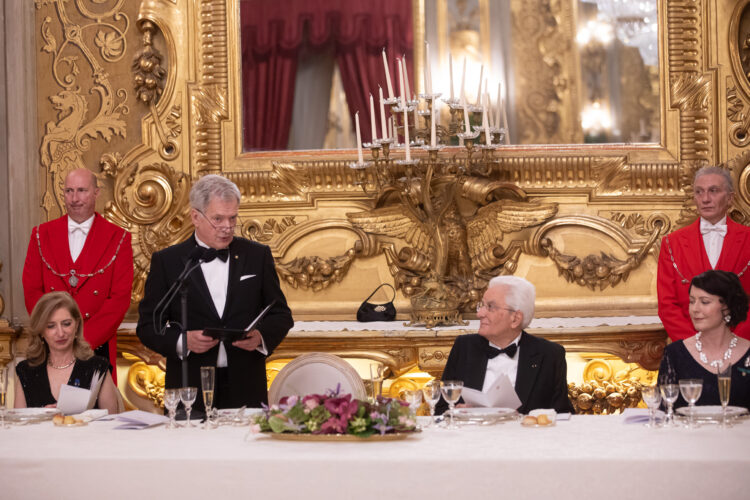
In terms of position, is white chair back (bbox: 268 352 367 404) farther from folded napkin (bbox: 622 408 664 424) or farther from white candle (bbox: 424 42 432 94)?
white candle (bbox: 424 42 432 94)

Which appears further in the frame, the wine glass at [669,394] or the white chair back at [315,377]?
the white chair back at [315,377]

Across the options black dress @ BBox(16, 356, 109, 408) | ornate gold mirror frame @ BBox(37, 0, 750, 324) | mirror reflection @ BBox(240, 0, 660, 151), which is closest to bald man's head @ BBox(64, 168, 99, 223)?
ornate gold mirror frame @ BBox(37, 0, 750, 324)

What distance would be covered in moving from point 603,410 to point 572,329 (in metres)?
0.66

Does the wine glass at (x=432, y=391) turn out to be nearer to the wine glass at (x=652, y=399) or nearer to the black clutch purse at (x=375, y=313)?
the wine glass at (x=652, y=399)

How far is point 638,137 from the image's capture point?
17.1 feet

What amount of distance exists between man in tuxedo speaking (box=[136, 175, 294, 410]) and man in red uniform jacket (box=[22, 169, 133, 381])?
0.97m

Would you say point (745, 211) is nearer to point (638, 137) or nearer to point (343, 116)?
point (638, 137)

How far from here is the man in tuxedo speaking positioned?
3.52 meters

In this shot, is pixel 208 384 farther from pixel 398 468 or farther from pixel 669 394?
pixel 669 394

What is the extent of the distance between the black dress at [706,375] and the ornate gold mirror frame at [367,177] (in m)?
1.71

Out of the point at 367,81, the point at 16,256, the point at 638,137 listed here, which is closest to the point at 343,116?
the point at 367,81

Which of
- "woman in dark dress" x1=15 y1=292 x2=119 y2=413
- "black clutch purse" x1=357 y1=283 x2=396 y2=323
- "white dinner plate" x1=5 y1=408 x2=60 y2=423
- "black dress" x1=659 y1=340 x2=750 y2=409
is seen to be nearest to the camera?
"white dinner plate" x1=5 y1=408 x2=60 y2=423

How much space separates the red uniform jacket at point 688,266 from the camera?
4.47 metres

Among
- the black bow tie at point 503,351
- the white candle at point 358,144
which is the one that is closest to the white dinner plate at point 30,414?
the black bow tie at point 503,351
